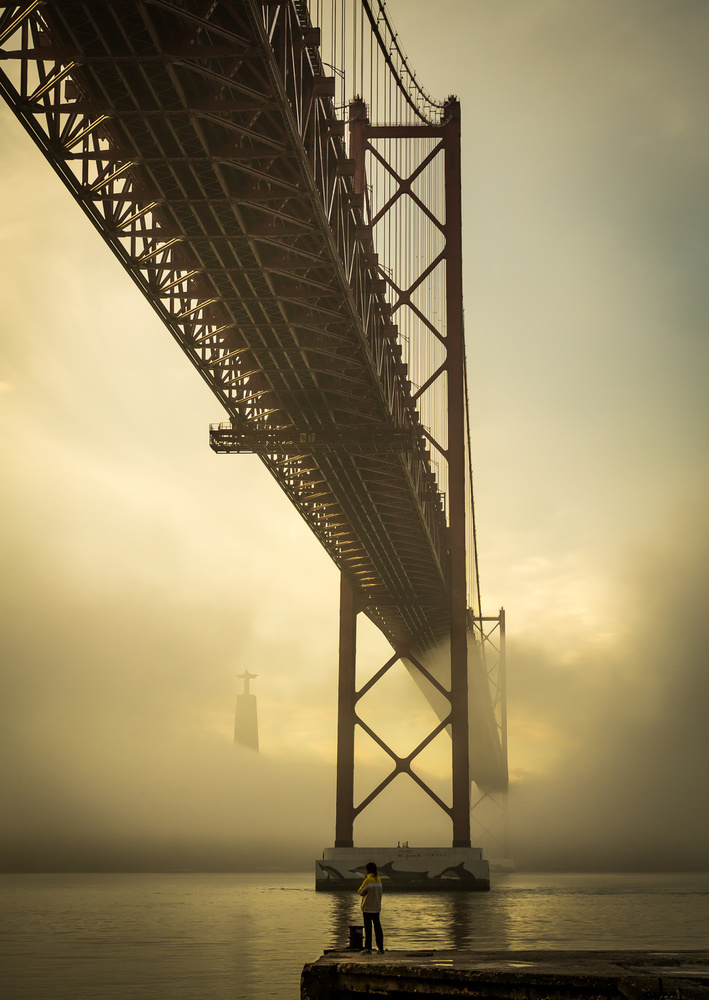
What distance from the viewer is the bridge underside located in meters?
13.1

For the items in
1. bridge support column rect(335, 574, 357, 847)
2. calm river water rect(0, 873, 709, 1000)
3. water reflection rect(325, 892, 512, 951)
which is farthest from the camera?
bridge support column rect(335, 574, 357, 847)

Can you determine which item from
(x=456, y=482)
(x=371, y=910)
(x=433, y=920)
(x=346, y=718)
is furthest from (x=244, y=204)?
(x=346, y=718)

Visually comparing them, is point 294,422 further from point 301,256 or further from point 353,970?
point 353,970

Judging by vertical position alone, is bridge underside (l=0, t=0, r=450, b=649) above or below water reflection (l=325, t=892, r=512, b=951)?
above

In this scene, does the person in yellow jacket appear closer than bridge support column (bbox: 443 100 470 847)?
Yes

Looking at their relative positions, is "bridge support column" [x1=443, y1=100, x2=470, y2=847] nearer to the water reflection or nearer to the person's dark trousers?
the water reflection

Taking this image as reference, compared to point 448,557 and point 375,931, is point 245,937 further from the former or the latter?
point 448,557

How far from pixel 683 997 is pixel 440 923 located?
1327 centimetres

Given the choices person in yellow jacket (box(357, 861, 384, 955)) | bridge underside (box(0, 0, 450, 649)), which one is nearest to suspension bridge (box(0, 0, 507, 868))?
bridge underside (box(0, 0, 450, 649))

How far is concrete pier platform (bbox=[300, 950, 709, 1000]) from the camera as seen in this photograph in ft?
30.3

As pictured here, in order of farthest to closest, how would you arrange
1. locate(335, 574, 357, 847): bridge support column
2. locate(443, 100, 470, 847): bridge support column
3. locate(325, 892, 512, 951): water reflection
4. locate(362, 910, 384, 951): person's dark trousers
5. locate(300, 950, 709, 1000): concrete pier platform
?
locate(335, 574, 357, 847): bridge support column → locate(443, 100, 470, 847): bridge support column → locate(325, 892, 512, 951): water reflection → locate(362, 910, 384, 951): person's dark trousers → locate(300, 950, 709, 1000): concrete pier platform

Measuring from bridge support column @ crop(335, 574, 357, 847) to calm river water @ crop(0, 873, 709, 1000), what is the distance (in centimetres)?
301

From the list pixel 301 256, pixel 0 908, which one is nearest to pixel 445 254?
pixel 301 256

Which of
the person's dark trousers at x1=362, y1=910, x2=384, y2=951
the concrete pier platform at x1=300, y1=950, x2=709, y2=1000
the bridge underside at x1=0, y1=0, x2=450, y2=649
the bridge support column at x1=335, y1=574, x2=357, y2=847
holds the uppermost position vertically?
the bridge underside at x1=0, y1=0, x2=450, y2=649
